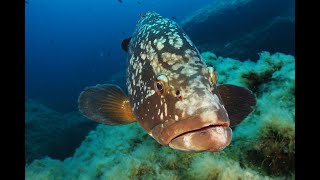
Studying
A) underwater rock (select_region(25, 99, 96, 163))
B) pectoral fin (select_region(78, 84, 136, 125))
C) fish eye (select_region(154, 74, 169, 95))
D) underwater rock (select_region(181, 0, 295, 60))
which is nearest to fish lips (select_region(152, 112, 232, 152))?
fish eye (select_region(154, 74, 169, 95))

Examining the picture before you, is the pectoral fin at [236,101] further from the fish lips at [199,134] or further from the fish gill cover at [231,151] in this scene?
the fish lips at [199,134]

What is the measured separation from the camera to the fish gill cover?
3.78 m

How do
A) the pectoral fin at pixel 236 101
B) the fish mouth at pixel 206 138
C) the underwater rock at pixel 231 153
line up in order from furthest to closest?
the pectoral fin at pixel 236 101, the underwater rock at pixel 231 153, the fish mouth at pixel 206 138

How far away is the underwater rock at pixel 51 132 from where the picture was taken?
12.5m

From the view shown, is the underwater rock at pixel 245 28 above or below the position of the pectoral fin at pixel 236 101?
above

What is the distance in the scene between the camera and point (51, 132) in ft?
45.5

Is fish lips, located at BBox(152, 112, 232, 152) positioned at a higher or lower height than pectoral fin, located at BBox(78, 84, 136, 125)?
lower

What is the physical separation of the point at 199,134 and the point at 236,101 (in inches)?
54.7

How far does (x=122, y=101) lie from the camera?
4164 mm

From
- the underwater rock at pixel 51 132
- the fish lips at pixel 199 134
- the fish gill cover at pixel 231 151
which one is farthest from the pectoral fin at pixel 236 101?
the underwater rock at pixel 51 132

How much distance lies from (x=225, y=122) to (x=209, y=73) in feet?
2.13

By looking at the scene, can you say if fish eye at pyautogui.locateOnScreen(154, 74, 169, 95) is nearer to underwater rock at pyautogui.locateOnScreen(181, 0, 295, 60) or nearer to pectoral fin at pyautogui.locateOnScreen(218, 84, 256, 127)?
pectoral fin at pyautogui.locateOnScreen(218, 84, 256, 127)

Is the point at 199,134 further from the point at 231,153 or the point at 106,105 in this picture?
the point at 106,105

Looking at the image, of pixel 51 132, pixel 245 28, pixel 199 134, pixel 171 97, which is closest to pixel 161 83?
pixel 171 97
